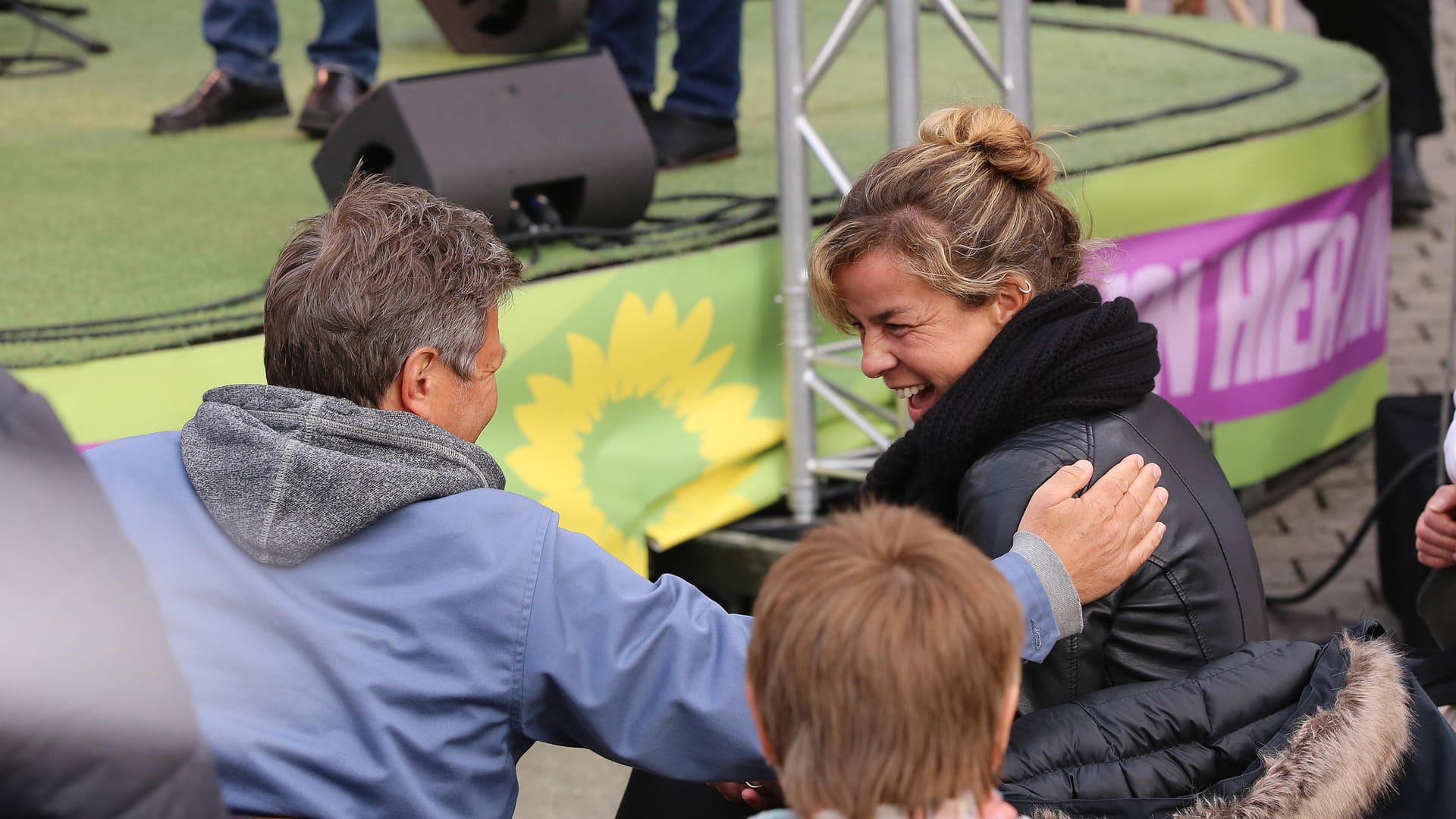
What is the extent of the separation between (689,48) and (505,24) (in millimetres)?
1845

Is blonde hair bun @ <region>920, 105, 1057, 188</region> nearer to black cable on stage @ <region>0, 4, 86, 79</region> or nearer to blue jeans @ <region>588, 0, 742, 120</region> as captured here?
blue jeans @ <region>588, 0, 742, 120</region>

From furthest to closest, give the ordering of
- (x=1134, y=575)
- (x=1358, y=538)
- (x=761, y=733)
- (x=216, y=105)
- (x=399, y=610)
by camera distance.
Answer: (x=216, y=105)
(x=1358, y=538)
(x=1134, y=575)
(x=399, y=610)
(x=761, y=733)

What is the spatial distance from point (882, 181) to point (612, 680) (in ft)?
2.26

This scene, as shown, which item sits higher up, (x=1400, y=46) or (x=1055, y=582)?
(x=1055, y=582)

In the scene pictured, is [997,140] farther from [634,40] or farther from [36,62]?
[36,62]

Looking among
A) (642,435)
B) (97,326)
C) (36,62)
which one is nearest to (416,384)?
(97,326)

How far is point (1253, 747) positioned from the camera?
48.8 inches

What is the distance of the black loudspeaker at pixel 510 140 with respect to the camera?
318 cm

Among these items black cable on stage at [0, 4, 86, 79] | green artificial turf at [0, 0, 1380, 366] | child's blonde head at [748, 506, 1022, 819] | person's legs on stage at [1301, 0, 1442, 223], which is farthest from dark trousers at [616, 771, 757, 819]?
person's legs on stage at [1301, 0, 1442, 223]

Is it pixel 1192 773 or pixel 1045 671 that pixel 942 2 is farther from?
pixel 1192 773

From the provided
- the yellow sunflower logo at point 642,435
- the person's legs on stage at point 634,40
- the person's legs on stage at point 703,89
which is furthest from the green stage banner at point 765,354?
the person's legs on stage at point 634,40

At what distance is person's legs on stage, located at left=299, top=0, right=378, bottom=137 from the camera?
4.54 m

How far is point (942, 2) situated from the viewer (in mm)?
3230

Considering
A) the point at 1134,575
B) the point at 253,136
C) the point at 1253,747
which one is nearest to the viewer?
the point at 1253,747
